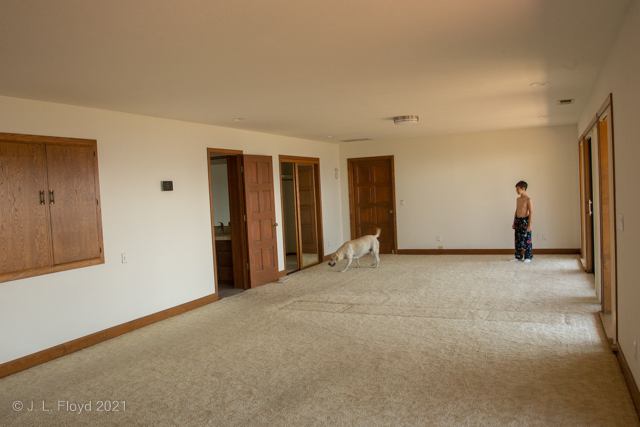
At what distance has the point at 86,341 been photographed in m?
4.53

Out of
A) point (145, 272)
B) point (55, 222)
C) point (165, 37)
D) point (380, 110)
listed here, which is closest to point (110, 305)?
point (145, 272)

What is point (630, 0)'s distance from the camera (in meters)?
2.48

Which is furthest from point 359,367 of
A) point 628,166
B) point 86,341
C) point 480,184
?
point 480,184

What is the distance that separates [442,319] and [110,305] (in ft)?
11.1

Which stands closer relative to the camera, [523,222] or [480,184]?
[523,222]

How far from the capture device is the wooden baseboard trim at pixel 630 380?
2734 mm

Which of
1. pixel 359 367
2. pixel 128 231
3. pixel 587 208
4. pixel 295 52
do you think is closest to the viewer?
pixel 295 52

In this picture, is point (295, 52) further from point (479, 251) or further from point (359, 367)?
point (479, 251)

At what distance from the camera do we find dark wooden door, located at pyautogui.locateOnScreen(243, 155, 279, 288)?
698cm

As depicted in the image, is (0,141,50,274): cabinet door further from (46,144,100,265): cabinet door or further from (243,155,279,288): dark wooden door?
(243,155,279,288): dark wooden door

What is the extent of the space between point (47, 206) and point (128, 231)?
945 mm

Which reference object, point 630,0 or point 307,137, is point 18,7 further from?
point 307,137

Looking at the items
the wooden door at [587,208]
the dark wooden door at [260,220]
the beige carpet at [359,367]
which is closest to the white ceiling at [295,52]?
the dark wooden door at [260,220]

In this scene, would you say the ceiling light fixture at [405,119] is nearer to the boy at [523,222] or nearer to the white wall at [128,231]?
the white wall at [128,231]
